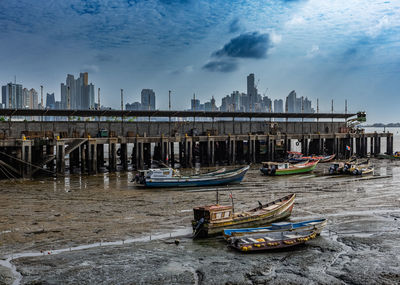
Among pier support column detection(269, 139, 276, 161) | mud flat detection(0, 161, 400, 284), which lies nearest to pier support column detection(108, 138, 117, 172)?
mud flat detection(0, 161, 400, 284)

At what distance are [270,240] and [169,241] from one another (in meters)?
5.66

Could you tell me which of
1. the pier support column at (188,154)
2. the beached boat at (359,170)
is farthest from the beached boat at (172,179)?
the beached boat at (359,170)

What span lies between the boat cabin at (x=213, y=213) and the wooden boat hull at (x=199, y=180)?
622 inches

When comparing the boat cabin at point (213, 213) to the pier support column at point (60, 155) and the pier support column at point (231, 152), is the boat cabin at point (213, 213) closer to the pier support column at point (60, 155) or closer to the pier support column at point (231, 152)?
the pier support column at point (60, 155)

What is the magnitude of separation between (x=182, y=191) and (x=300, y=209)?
12265 mm

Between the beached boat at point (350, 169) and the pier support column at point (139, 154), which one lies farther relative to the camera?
the pier support column at point (139, 154)

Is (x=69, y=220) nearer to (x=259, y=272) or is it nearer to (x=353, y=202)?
(x=259, y=272)

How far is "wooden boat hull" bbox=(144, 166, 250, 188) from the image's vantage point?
125 feet

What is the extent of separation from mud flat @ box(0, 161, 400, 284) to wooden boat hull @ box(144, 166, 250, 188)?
1638mm

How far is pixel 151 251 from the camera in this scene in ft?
64.8

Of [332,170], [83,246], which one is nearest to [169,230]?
[83,246]

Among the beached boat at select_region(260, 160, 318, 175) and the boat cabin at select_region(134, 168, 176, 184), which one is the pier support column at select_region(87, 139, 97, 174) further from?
the beached boat at select_region(260, 160, 318, 175)

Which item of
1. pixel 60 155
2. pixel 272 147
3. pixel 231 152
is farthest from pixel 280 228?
pixel 272 147

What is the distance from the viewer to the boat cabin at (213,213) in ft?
72.5
